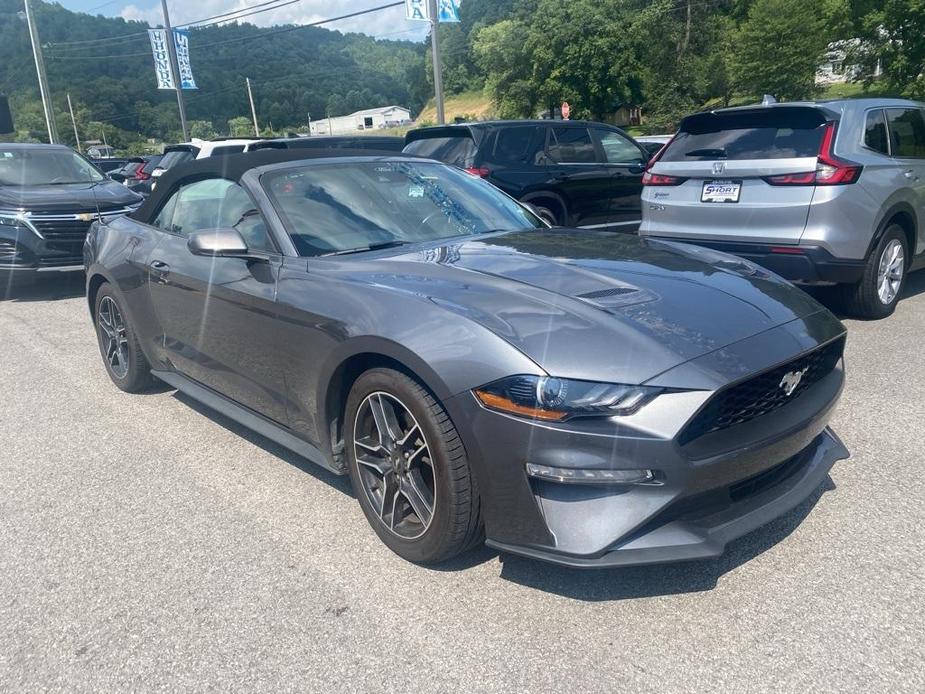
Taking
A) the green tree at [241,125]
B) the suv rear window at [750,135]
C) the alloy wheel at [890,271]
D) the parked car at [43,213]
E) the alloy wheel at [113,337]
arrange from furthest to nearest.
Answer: the green tree at [241,125] → the parked car at [43,213] → the alloy wheel at [890,271] → the suv rear window at [750,135] → the alloy wheel at [113,337]

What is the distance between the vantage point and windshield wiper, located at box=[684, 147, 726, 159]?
19.9ft

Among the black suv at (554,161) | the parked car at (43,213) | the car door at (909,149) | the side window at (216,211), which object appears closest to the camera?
the side window at (216,211)

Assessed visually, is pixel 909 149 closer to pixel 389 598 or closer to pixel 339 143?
pixel 389 598

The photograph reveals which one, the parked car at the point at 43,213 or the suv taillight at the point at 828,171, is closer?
the suv taillight at the point at 828,171

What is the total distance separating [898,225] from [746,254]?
1.40 metres

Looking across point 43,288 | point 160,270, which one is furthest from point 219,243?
point 43,288

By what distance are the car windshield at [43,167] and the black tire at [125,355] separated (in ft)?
18.2

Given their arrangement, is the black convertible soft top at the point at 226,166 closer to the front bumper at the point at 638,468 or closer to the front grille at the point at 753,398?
the front bumper at the point at 638,468

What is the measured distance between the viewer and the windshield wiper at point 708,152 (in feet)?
19.9

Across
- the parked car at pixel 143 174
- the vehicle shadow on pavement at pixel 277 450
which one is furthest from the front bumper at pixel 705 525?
the parked car at pixel 143 174

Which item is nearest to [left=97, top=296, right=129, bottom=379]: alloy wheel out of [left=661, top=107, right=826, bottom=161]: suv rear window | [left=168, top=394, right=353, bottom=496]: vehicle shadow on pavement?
[left=168, top=394, right=353, bottom=496]: vehicle shadow on pavement

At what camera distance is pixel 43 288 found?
32.9 feet

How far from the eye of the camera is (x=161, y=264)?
4.28 metres

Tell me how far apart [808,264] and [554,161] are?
4314mm
